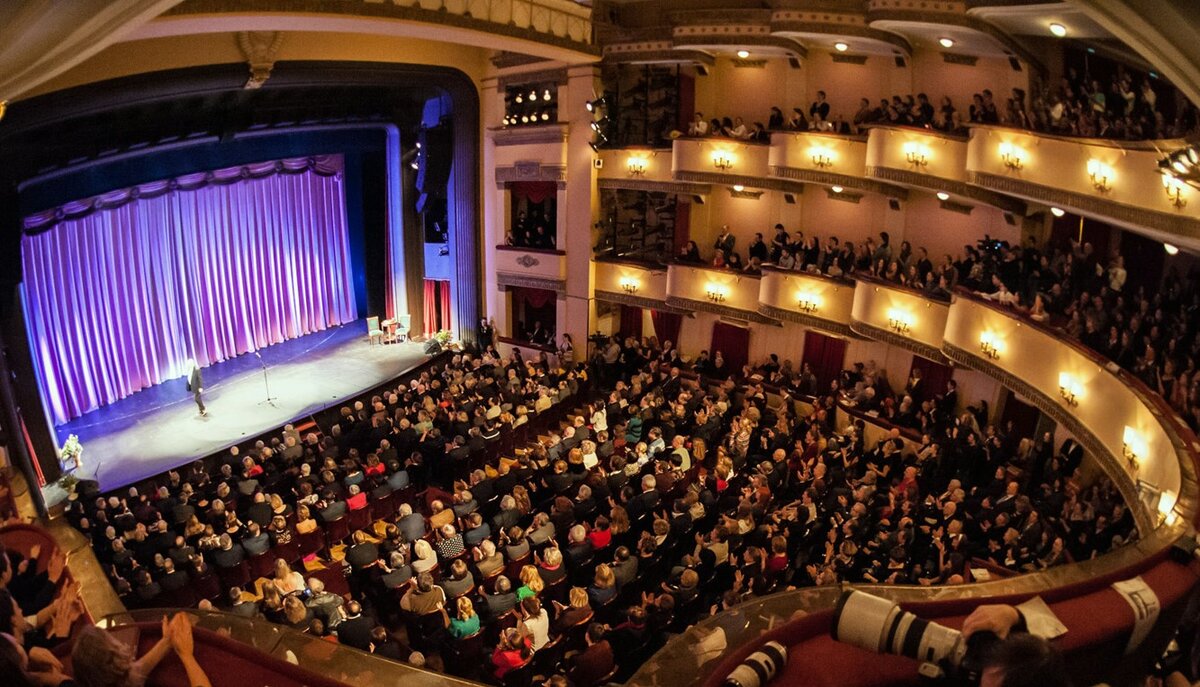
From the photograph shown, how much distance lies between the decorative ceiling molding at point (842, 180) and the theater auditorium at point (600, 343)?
9 cm

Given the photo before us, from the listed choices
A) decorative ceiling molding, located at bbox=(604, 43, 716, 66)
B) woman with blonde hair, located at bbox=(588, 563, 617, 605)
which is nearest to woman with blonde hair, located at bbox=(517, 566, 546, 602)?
woman with blonde hair, located at bbox=(588, 563, 617, 605)

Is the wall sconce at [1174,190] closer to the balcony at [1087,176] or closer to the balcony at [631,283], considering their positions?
the balcony at [1087,176]

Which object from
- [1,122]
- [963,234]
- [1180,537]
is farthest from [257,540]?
[963,234]

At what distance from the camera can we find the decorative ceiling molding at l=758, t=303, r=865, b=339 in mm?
14234

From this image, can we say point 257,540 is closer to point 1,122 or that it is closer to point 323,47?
point 1,122

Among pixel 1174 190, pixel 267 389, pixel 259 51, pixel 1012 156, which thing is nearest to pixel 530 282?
pixel 267 389

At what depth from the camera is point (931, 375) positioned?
14117 millimetres

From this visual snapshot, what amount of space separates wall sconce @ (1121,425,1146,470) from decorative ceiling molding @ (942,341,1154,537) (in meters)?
0.13

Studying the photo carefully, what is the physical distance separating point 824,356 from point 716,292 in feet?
8.26

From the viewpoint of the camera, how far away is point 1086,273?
10.3m

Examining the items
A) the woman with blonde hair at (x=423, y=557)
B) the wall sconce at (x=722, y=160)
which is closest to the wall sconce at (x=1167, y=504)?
the woman with blonde hair at (x=423, y=557)

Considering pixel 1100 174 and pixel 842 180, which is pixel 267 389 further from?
pixel 1100 174

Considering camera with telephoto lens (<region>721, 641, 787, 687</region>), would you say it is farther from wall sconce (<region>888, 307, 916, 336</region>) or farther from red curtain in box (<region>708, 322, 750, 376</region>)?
red curtain in box (<region>708, 322, 750, 376</region>)

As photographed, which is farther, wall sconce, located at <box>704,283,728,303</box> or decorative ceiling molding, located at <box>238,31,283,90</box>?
wall sconce, located at <box>704,283,728,303</box>
